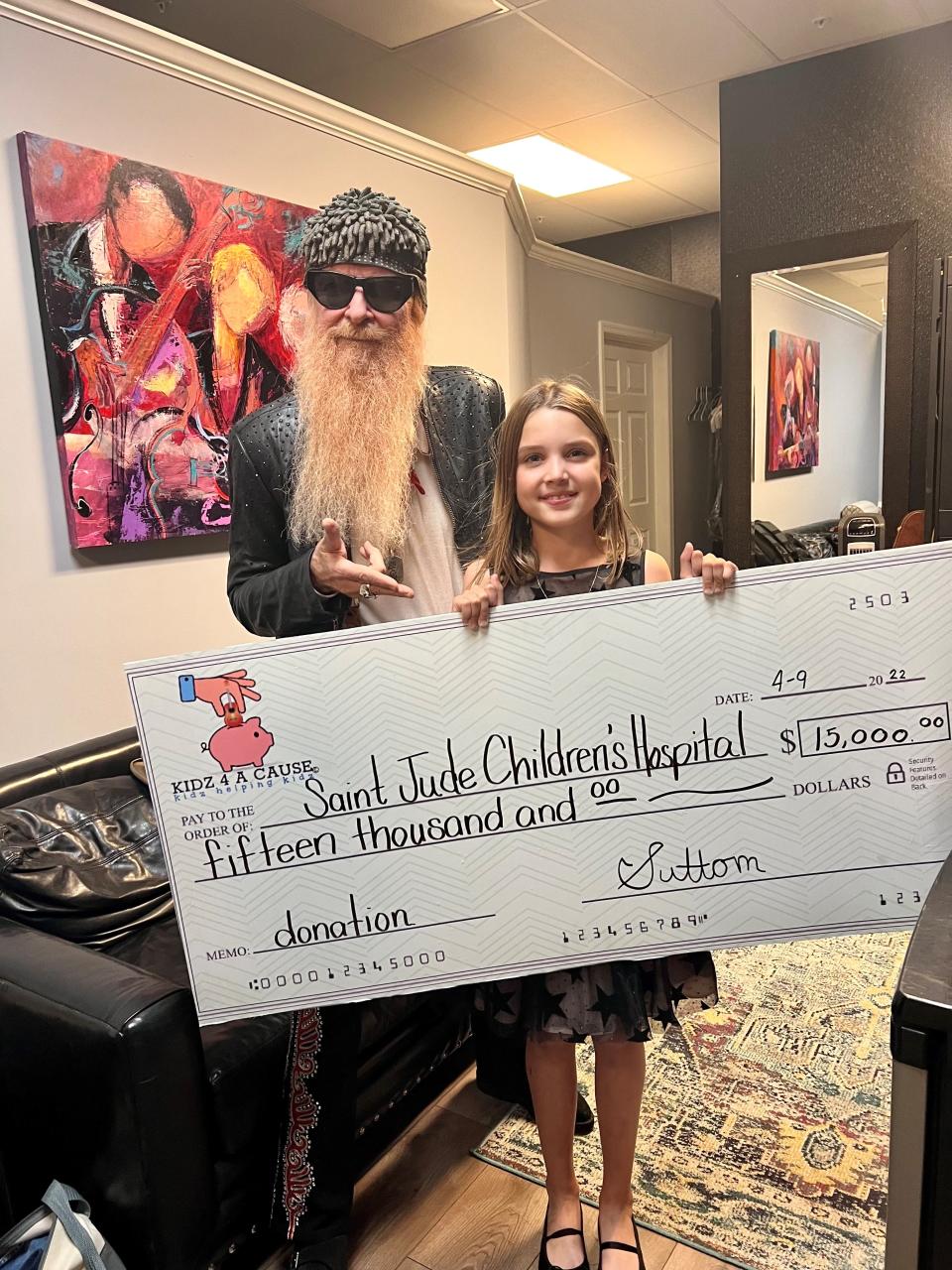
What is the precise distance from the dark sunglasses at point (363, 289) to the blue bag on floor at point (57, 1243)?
1369 mm

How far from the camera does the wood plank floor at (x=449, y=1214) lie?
1516mm

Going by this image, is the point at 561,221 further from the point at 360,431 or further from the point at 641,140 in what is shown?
the point at 360,431

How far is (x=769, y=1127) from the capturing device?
1788mm

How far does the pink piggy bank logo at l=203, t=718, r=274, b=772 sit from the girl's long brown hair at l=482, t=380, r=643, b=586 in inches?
15.6

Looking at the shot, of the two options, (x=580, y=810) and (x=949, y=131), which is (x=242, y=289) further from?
(x=949, y=131)

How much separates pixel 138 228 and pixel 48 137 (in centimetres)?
26

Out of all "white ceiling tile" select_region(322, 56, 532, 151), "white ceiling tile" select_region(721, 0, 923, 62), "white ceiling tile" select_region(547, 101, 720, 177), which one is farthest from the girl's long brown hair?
"white ceiling tile" select_region(547, 101, 720, 177)

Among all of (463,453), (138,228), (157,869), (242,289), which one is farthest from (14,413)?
(463,453)

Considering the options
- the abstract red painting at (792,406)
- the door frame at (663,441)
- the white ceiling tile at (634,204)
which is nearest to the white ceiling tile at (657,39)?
the abstract red painting at (792,406)

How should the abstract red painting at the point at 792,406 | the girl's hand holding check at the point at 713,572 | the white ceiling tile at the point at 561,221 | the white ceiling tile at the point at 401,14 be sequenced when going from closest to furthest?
the girl's hand holding check at the point at 713,572
the white ceiling tile at the point at 401,14
the abstract red painting at the point at 792,406
the white ceiling tile at the point at 561,221

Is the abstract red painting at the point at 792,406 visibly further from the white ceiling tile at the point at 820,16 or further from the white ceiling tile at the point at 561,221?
the white ceiling tile at the point at 561,221

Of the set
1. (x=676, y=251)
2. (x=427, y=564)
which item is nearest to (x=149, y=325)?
(x=427, y=564)

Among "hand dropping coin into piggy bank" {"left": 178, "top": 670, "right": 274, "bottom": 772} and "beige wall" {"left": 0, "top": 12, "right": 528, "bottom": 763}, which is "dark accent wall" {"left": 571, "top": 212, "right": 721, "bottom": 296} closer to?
"beige wall" {"left": 0, "top": 12, "right": 528, "bottom": 763}

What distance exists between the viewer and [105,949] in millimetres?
1784
